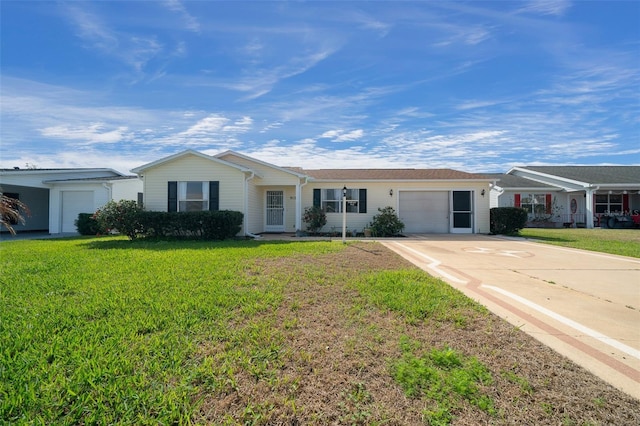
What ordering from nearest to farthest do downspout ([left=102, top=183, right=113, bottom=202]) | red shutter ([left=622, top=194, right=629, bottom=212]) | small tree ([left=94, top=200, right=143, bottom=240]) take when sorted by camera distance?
small tree ([left=94, top=200, right=143, bottom=240])
downspout ([left=102, top=183, right=113, bottom=202])
red shutter ([left=622, top=194, right=629, bottom=212])

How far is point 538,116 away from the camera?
14703 mm

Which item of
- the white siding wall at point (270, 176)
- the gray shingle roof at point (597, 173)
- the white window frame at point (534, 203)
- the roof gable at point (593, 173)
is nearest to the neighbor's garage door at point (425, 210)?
the white siding wall at point (270, 176)

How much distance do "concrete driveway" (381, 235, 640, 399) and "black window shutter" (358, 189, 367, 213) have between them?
275 inches

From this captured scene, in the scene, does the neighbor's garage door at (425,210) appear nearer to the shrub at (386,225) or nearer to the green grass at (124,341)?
the shrub at (386,225)

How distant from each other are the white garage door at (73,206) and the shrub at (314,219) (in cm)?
1224

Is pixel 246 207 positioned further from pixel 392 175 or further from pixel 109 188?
pixel 109 188

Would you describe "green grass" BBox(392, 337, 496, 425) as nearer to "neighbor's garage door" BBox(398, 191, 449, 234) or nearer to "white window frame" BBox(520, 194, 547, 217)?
"neighbor's garage door" BBox(398, 191, 449, 234)

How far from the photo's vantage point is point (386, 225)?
1501 centimetres

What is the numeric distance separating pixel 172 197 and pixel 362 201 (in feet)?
30.2

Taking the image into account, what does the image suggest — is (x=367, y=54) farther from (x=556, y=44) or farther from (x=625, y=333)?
(x=625, y=333)

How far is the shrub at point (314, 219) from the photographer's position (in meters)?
15.3

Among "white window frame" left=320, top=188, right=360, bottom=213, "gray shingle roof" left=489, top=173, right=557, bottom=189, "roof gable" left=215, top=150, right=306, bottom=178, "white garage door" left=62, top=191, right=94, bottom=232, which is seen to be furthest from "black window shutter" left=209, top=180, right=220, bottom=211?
"gray shingle roof" left=489, top=173, right=557, bottom=189

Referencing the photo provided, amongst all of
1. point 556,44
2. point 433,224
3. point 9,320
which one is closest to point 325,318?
point 9,320

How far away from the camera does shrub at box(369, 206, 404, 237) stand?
15.0 metres
